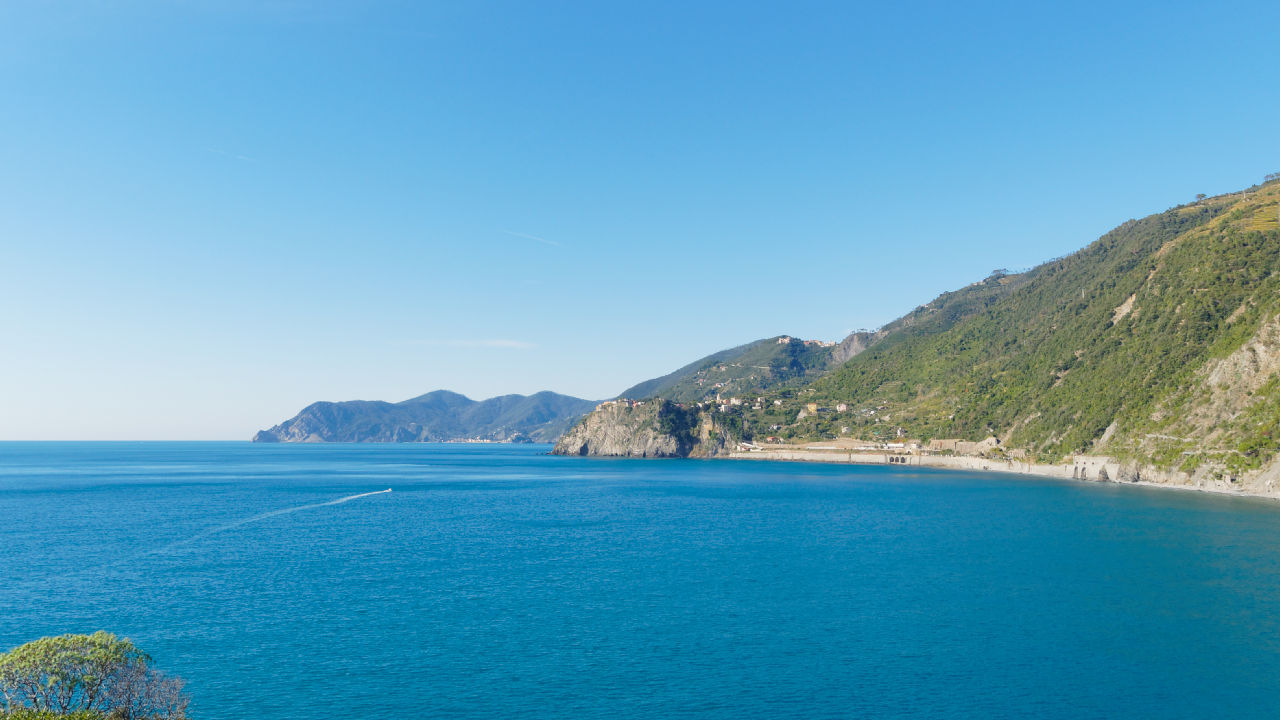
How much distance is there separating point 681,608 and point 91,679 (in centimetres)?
3342

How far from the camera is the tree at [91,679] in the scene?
26.5 meters

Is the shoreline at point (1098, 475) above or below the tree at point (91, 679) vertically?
below

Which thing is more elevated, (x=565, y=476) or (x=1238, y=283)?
(x=1238, y=283)

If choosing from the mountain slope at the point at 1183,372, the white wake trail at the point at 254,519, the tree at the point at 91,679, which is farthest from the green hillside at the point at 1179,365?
the white wake trail at the point at 254,519

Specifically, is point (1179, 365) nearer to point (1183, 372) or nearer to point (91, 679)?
point (1183, 372)

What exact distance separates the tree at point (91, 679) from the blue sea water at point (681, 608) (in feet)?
19.8

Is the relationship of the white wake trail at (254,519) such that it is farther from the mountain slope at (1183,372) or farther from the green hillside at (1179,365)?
the green hillside at (1179,365)

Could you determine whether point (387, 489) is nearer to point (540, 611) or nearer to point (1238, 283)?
point (540, 611)

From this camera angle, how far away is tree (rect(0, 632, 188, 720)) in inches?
1041

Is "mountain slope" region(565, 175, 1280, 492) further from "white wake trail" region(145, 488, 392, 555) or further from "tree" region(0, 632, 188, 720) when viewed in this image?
"white wake trail" region(145, 488, 392, 555)

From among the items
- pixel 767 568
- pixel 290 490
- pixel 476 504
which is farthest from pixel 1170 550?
pixel 290 490

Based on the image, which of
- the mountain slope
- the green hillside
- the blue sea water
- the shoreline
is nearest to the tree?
the blue sea water

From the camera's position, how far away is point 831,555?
69.7m

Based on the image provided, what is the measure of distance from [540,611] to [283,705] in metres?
18.4
